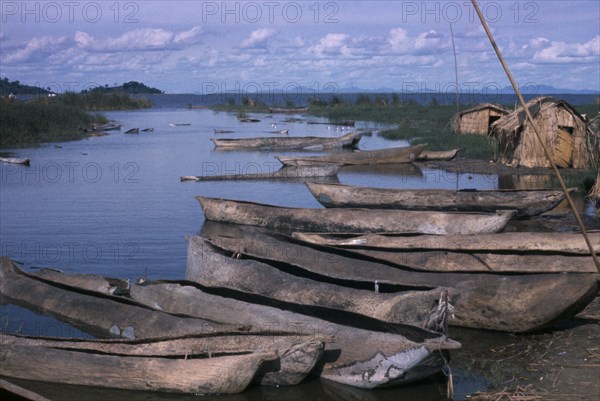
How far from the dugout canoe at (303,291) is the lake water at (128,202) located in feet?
2.17

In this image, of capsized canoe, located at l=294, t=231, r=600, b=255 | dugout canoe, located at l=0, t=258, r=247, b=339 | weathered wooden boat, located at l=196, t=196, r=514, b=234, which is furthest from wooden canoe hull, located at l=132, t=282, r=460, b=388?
weathered wooden boat, located at l=196, t=196, r=514, b=234

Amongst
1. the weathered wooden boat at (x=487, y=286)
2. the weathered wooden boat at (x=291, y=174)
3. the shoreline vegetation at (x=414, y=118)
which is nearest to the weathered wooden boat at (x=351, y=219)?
the weathered wooden boat at (x=487, y=286)

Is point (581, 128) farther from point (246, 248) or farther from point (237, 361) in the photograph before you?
point (237, 361)

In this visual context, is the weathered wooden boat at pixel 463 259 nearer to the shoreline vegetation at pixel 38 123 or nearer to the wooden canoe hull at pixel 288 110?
the shoreline vegetation at pixel 38 123

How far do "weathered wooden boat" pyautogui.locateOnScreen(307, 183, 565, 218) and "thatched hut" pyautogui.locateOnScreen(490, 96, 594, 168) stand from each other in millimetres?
6511

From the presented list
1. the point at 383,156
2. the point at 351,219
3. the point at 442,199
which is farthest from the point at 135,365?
the point at 383,156

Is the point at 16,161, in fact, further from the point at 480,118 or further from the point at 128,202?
the point at 480,118

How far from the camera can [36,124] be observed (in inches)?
1448

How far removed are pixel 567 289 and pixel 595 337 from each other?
0.82 meters

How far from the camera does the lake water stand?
1090 centimetres

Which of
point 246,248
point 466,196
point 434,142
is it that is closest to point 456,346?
point 246,248

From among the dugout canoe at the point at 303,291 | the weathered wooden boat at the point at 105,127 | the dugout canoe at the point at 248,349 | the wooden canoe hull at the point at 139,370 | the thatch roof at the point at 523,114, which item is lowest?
the wooden canoe hull at the point at 139,370

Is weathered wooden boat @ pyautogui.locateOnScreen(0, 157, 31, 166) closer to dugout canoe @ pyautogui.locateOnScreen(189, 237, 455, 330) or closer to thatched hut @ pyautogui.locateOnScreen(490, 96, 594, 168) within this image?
thatched hut @ pyautogui.locateOnScreen(490, 96, 594, 168)

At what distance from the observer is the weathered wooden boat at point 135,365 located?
20.8 feet
